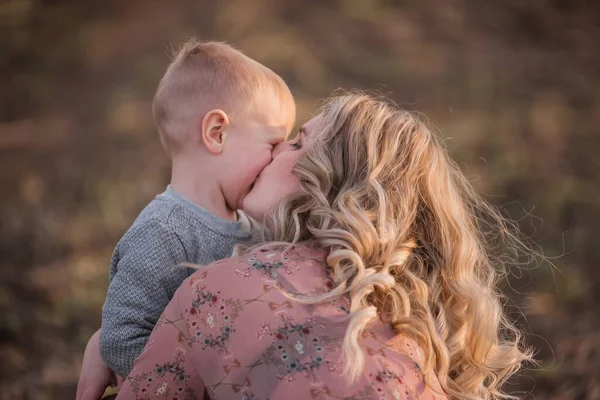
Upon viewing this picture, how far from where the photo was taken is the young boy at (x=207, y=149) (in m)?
2.23

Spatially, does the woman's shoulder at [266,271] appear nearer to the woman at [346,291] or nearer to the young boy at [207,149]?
the woman at [346,291]

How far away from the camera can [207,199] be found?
2.36 meters

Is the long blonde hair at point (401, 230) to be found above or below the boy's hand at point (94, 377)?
above

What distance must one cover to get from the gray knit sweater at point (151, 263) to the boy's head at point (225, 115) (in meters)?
0.14

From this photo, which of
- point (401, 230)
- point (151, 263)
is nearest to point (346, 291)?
point (401, 230)

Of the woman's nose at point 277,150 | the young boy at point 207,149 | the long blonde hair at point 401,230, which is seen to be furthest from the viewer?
the woman's nose at point 277,150

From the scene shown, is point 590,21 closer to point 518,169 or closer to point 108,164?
point 518,169

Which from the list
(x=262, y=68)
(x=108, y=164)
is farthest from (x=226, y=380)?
(x=108, y=164)

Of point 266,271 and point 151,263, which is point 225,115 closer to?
point 151,263

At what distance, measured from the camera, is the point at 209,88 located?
238cm

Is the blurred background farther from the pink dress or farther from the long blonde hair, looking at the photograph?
the pink dress

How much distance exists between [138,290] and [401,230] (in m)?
0.71

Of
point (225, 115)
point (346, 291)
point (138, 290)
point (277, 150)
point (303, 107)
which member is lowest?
point (303, 107)

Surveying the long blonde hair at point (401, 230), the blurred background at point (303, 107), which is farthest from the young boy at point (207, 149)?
the blurred background at point (303, 107)
